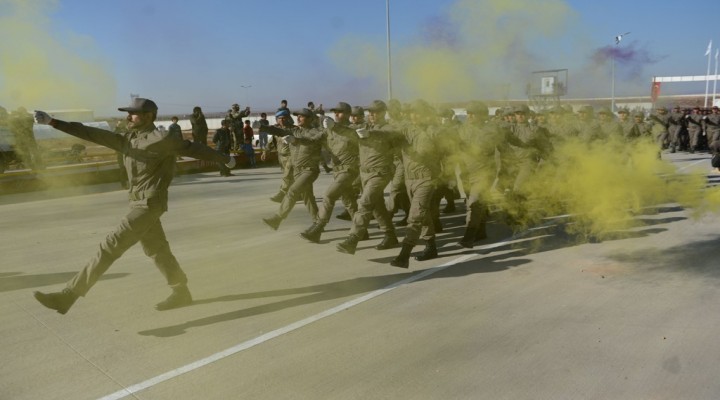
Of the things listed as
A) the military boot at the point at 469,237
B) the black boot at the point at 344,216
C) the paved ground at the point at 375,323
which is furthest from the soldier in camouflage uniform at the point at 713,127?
the military boot at the point at 469,237

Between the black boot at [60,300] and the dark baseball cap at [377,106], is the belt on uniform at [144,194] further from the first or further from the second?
the dark baseball cap at [377,106]

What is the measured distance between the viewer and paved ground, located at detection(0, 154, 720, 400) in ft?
12.3

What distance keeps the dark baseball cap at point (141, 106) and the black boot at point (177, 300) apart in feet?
5.30

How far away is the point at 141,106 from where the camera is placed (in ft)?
16.3

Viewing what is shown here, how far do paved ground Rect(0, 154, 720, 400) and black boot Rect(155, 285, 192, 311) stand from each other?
0.14m

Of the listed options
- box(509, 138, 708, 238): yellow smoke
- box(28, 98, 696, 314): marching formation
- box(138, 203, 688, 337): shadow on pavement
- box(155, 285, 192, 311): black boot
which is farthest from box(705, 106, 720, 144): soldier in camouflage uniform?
box(155, 285, 192, 311): black boot

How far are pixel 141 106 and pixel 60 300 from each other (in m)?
1.75

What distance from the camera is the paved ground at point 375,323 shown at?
12.3 feet

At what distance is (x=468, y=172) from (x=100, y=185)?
37.6 ft

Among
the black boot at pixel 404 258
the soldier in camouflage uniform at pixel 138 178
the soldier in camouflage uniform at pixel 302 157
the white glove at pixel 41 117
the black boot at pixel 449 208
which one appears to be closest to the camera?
the white glove at pixel 41 117

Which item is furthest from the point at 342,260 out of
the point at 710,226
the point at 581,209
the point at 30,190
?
the point at 30,190

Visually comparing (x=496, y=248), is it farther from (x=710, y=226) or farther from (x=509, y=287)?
(x=710, y=226)

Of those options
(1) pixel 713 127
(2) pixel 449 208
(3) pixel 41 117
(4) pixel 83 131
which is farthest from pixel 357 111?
(1) pixel 713 127

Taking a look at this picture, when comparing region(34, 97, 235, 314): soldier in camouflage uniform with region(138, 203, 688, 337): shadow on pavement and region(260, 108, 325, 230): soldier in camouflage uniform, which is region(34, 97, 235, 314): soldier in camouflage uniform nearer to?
region(138, 203, 688, 337): shadow on pavement
